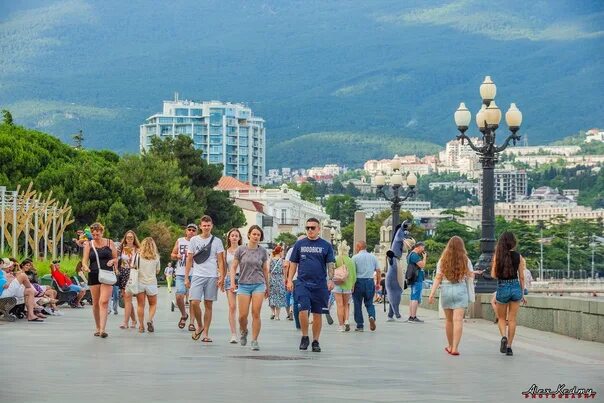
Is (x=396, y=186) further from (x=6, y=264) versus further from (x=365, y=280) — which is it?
(x=6, y=264)

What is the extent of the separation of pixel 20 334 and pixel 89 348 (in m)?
3.59

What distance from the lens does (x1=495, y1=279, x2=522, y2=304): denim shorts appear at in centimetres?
1997

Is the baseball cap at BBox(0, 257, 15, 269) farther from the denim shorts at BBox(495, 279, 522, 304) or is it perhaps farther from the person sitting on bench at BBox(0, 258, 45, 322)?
the denim shorts at BBox(495, 279, 522, 304)

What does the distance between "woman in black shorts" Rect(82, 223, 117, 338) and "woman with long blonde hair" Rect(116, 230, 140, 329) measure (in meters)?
0.95

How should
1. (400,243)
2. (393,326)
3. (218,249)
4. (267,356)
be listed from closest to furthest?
(267,356) < (218,249) < (393,326) < (400,243)

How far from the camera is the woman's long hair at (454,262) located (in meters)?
20.1

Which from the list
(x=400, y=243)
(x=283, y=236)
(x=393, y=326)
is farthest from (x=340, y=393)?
(x=283, y=236)

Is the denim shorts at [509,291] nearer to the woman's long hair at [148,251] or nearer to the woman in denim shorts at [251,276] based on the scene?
the woman in denim shorts at [251,276]

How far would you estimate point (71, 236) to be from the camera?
79312 millimetres

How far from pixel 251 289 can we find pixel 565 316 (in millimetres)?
5677

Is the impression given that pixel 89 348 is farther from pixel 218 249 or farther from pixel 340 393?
pixel 340 393

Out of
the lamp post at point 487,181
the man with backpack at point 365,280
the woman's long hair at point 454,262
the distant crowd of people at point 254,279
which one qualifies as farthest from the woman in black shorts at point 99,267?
the lamp post at point 487,181

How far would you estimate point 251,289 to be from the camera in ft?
68.8

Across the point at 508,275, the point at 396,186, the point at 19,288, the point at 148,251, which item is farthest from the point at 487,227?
the point at 396,186
